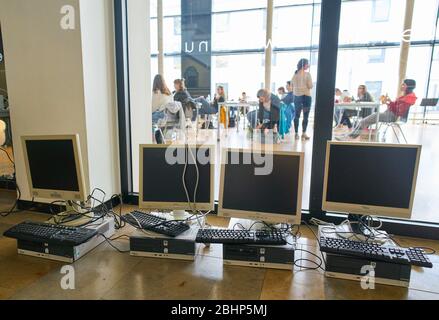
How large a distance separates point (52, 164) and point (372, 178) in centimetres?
212

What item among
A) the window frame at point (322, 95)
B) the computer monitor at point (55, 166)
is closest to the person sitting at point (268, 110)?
the window frame at point (322, 95)

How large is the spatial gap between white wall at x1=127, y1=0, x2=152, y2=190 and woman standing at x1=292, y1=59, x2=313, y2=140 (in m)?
1.55

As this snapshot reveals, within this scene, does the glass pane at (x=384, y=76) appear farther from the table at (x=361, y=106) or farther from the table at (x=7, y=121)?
the table at (x=7, y=121)

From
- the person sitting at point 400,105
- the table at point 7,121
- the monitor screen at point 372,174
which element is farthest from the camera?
the table at point 7,121

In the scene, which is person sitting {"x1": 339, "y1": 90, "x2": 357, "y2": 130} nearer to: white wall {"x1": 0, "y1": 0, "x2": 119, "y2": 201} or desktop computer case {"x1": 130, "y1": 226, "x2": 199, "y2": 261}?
desktop computer case {"x1": 130, "y1": 226, "x2": 199, "y2": 261}

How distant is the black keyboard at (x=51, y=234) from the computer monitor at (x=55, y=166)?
21 cm

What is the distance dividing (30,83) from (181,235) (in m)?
2.07

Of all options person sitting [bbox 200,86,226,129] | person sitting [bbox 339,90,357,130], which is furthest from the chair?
person sitting [bbox 200,86,226,129]

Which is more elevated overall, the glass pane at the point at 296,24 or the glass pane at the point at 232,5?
the glass pane at the point at 232,5

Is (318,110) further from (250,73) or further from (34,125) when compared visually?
(34,125)

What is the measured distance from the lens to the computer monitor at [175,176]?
196 centimetres

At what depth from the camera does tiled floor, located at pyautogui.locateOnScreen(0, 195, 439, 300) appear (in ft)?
5.32
